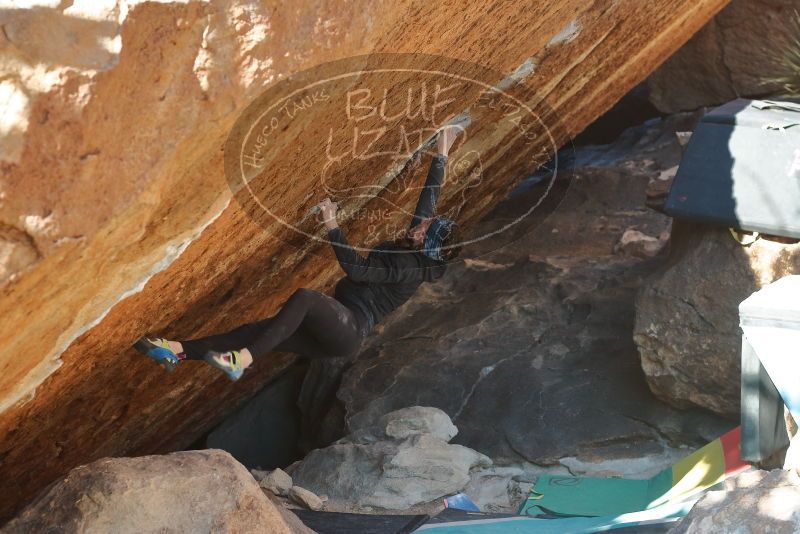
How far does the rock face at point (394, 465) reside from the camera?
4.78 metres


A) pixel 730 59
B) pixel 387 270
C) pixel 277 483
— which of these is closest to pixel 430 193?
pixel 387 270

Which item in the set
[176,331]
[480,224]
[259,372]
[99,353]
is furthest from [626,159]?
[99,353]

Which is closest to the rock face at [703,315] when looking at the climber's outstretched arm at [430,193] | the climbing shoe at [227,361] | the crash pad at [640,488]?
the crash pad at [640,488]

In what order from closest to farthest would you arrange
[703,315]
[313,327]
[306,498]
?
[313,327] < [306,498] < [703,315]

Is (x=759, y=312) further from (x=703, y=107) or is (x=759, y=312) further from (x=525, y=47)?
(x=703, y=107)

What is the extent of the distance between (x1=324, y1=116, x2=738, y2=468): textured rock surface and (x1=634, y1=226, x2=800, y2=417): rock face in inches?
7.7

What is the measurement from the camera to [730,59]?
8.28 m

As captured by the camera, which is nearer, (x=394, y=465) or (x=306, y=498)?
(x=306, y=498)

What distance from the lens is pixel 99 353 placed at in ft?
12.9

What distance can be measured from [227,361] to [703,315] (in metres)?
2.44

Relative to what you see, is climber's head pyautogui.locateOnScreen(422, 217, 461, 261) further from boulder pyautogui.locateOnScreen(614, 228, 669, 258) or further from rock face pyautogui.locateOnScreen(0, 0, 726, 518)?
boulder pyautogui.locateOnScreen(614, 228, 669, 258)

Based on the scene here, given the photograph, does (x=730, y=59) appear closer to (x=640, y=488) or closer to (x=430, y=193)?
(x=640, y=488)

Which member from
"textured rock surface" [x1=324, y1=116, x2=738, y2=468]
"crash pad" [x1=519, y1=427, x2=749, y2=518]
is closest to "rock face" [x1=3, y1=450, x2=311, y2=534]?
"crash pad" [x1=519, y1=427, x2=749, y2=518]

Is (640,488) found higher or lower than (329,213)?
lower
